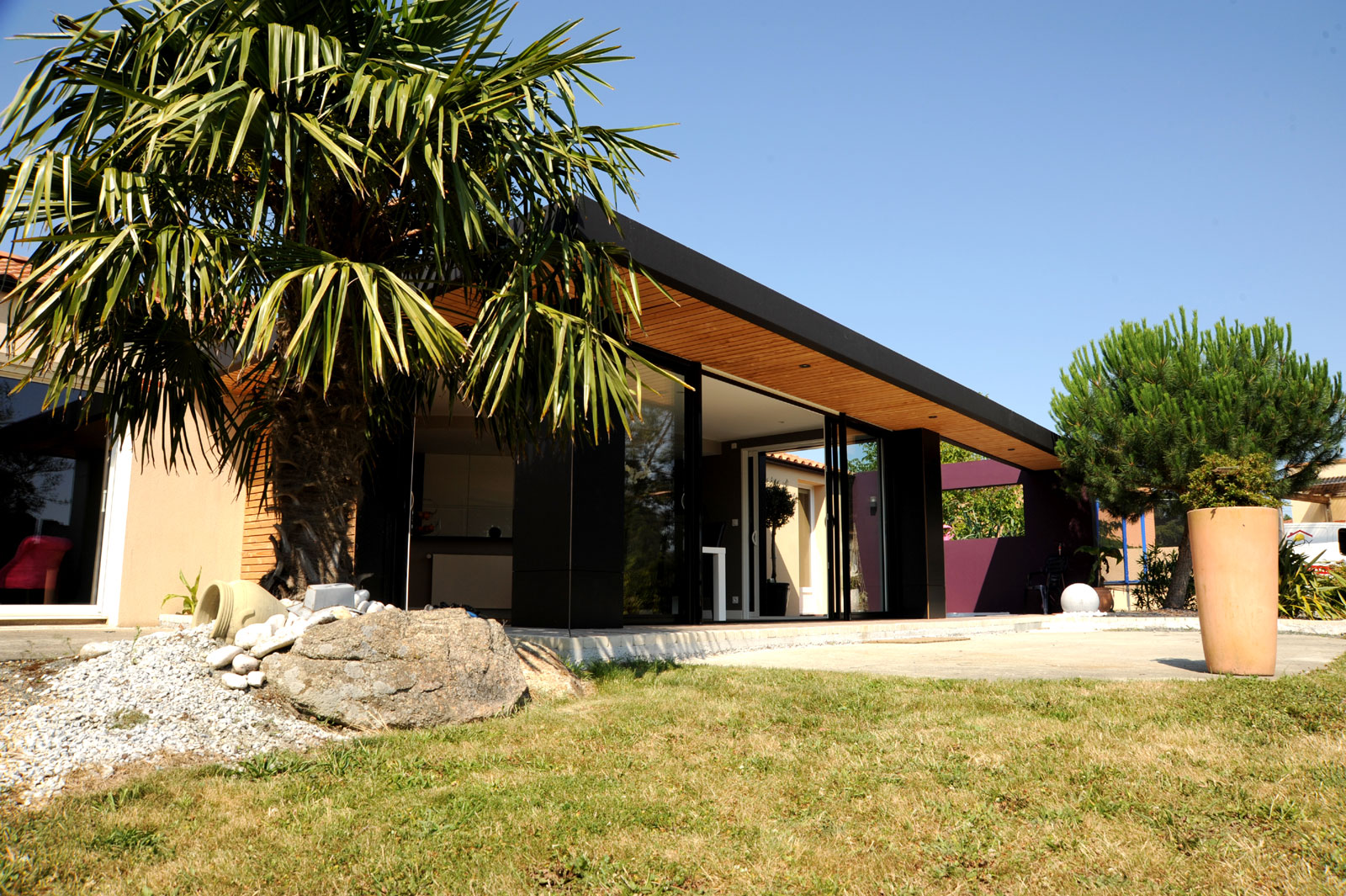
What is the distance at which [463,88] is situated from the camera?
4078mm

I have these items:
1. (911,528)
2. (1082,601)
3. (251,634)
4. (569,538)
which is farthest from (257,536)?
(1082,601)

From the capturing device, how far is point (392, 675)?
3.83m

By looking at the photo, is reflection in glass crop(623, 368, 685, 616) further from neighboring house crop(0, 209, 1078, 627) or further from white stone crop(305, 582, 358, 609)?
white stone crop(305, 582, 358, 609)

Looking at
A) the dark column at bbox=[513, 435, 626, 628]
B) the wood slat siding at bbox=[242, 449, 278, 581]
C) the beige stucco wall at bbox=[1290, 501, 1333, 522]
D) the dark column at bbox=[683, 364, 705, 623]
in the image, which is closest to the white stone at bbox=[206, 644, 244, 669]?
the dark column at bbox=[513, 435, 626, 628]

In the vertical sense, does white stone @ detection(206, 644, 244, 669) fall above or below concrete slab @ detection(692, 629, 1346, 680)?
above

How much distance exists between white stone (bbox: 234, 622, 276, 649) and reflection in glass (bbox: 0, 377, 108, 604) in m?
3.96

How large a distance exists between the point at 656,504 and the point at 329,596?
3735 mm

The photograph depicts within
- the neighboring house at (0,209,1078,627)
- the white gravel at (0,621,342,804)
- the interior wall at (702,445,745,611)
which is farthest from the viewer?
the interior wall at (702,445,745,611)

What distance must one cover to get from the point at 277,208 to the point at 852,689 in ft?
12.8

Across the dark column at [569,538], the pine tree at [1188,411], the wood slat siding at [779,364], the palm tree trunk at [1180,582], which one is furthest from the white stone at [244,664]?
the palm tree trunk at [1180,582]

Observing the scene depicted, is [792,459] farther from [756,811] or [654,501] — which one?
[756,811]

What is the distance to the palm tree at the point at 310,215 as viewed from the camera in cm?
366

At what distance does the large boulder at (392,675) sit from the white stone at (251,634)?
0.15m

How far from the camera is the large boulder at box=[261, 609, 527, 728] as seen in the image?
374cm
